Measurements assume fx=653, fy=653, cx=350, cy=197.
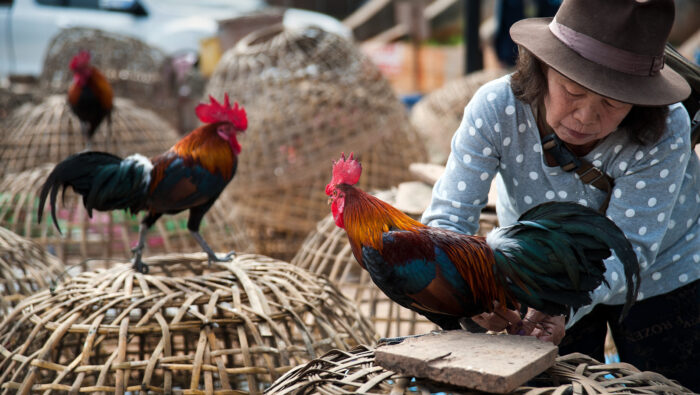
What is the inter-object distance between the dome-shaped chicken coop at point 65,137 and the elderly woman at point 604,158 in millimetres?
2415

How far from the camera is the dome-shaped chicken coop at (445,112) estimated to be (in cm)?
543

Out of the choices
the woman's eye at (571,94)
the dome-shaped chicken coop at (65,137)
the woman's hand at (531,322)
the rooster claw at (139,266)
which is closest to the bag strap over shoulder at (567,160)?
the woman's eye at (571,94)

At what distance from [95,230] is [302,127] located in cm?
144

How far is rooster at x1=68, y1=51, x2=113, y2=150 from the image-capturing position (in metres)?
3.54

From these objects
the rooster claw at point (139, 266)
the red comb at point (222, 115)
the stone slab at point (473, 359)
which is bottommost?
the rooster claw at point (139, 266)

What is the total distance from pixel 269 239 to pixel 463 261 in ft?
9.91

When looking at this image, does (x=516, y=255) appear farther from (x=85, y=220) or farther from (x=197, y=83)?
(x=197, y=83)

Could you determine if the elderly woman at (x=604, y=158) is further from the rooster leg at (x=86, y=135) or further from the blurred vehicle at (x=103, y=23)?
the blurred vehicle at (x=103, y=23)

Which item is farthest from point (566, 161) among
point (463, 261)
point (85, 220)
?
point (85, 220)

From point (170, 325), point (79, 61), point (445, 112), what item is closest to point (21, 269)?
point (170, 325)

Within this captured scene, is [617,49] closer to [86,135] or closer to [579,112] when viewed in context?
[579,112]

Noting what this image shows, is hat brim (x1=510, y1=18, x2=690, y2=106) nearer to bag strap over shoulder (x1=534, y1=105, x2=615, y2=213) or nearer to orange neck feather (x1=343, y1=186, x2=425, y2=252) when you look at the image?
bag strap over shoulder (x1=534, y1=105, x2=615, y2=213)

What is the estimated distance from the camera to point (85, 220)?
9.30ft

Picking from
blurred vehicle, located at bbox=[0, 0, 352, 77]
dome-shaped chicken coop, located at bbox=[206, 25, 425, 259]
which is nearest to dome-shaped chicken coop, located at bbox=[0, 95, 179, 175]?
dome-shaped chicken coop, located at bbox=[206, 25, 425, 259]
